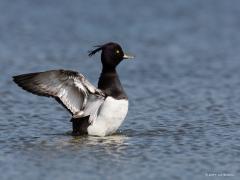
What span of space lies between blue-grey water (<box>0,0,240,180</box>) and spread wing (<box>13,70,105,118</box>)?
0.41 m

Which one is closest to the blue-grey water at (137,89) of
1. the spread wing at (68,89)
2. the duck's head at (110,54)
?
the spread wing at (68,89)

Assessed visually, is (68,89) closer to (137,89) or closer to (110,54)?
(110,54)

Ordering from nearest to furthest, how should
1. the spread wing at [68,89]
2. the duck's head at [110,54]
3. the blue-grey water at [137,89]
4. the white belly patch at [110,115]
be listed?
the blue-grey water at [137,89], the spread wing at [68,89], the white belly patch at [110,115], the duck's head at [110,54]

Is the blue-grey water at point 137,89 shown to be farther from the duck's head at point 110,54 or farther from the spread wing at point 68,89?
the duck's head at point 110,54

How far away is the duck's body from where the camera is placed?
10.6 m

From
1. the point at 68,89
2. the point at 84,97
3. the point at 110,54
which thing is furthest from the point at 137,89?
the point at 68,89

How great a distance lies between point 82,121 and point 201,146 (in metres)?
1.63

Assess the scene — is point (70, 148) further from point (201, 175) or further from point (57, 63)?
point (57, 63)

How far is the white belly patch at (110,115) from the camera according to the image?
10.7 m

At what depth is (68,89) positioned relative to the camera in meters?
10.7

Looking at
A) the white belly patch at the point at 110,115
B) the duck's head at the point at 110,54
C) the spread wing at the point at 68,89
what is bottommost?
the white belly patch at the point at 110,115

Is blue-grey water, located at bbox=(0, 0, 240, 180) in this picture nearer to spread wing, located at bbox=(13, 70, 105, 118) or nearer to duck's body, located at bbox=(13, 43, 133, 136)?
duck's body, located at bbox=(13, 43, 133, 136)

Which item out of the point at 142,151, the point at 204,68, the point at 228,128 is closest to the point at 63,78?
the point at 142,151

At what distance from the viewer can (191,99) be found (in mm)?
13531
